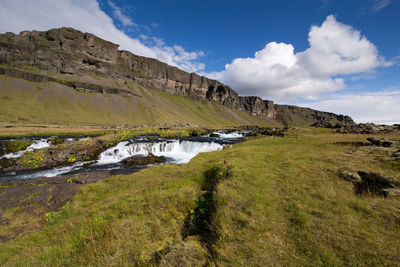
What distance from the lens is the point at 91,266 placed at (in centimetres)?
460

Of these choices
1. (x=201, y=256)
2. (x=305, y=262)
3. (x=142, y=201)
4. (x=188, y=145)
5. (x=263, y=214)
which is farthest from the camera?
(x=188, y=145)

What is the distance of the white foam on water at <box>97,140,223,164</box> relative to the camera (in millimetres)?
32588

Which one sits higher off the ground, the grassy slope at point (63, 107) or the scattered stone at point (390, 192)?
the grassy slope at point (63, 107)

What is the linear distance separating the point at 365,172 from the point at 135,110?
514 feet

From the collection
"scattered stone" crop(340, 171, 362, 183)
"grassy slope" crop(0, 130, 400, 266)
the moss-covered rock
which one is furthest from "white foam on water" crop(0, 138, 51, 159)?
"scattered stone" crop(340, 171, 362, 183)

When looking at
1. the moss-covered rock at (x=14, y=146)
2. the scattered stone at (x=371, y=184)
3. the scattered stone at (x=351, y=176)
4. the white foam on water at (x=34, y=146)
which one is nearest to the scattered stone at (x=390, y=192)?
the scattered stone at (x=371, y=184)

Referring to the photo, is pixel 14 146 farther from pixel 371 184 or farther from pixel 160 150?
pixel 371 184

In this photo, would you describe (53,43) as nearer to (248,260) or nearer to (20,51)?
(20,51)

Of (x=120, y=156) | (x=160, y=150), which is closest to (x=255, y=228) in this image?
(x=120, y=156)

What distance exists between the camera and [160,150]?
→ 3825cm

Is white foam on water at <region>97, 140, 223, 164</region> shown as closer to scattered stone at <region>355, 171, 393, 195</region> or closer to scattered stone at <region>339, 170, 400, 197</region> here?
scattered stone at <region>339, 170, 400, 197</region>

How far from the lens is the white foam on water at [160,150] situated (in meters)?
32.6

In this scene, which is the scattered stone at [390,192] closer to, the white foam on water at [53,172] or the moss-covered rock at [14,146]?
the white foam on water at [53,172]

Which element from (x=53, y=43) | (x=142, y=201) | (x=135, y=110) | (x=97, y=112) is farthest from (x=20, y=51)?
(x=142, y=201)
